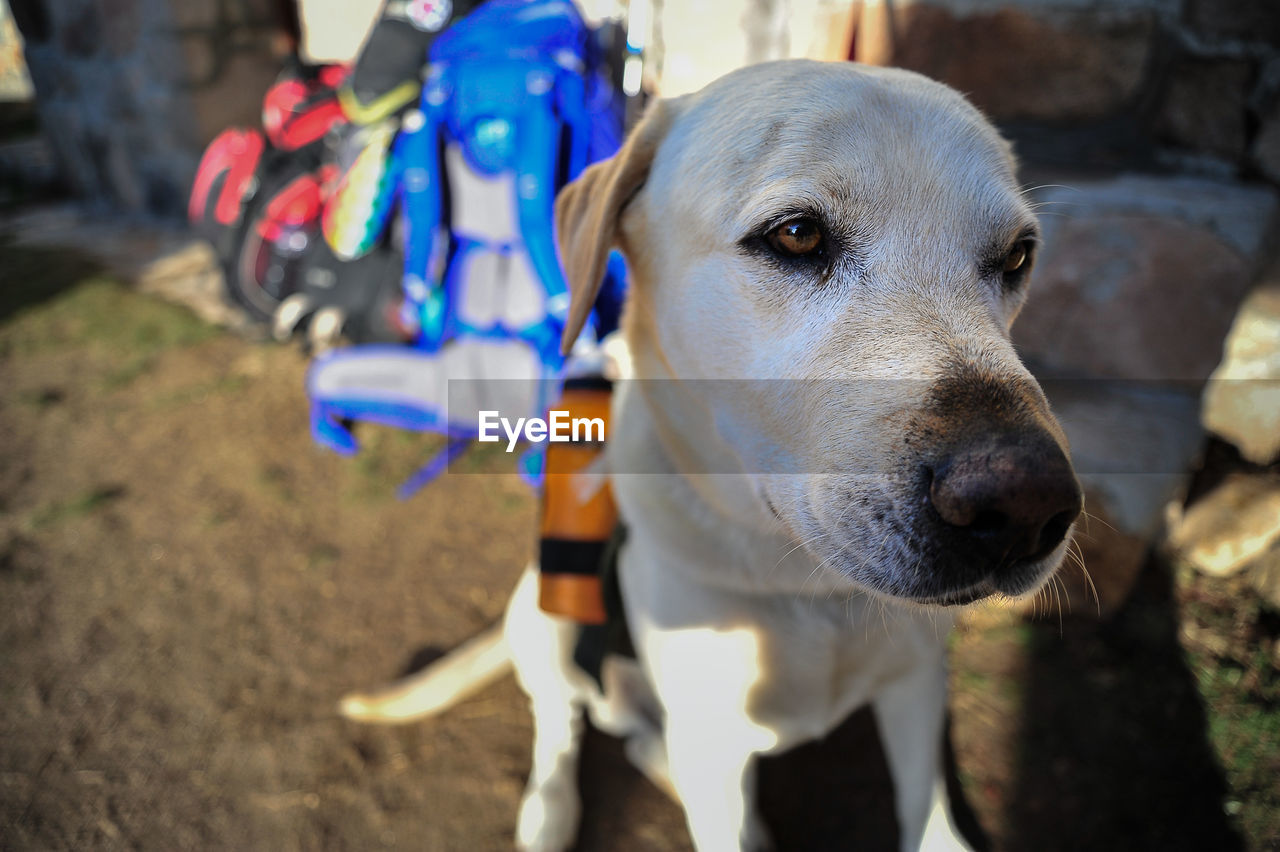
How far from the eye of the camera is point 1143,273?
1.97 metres

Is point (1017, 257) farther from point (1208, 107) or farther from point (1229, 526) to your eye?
point (1229, 526)

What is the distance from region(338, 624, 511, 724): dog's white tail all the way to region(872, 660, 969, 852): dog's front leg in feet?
3.56

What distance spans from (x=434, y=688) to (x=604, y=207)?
1.39 m

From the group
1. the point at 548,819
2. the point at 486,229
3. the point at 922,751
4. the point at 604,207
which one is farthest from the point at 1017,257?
the point at 486,229

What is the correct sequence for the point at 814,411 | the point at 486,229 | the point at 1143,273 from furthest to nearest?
1. the point at 486,229
2. the point at 1143,273
3. the point at 814,411

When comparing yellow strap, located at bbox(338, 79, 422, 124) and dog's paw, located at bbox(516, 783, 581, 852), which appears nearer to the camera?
dog's paw, located at bbox(516, 783, 581, 852)

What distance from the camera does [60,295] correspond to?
4.52 meters

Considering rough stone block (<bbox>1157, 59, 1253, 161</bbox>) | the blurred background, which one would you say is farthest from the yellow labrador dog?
rough stone block (<bbox>1157, 59, 1253, 161</bbox>)

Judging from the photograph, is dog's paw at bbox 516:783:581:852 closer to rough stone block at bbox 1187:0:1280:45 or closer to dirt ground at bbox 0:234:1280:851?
dirt ground at bbox 0:234:1280:851

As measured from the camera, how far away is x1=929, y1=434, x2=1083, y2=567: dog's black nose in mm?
819

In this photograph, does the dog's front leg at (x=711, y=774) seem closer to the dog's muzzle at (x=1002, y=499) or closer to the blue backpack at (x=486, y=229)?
the dog's muzzle at (x=1002, y=499)

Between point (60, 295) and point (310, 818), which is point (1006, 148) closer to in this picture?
point (310, 818)

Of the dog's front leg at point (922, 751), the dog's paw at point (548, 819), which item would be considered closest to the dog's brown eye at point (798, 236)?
the dog's front leg at point (922, 751)

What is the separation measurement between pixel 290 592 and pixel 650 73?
98.0 inches
